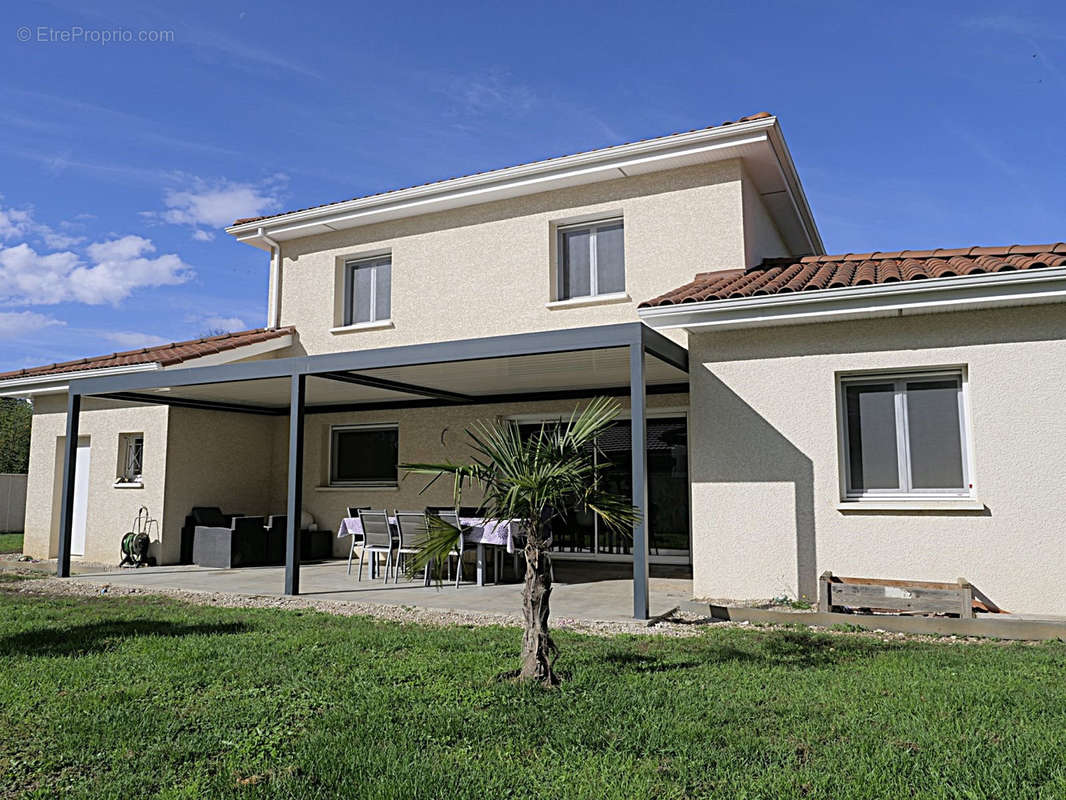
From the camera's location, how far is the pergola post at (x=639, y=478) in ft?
25.3

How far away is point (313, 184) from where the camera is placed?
22250mm

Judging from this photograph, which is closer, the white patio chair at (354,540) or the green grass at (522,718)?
the green grass at (522,718)

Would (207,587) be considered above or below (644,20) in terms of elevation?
below

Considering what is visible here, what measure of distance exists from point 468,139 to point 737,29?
603 cm

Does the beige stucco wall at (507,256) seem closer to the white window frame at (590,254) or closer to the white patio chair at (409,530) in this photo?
the white window frame at (590,254)

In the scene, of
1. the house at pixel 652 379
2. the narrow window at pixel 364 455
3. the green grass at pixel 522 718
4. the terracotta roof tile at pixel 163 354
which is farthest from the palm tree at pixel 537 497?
the narrow window at pixel 364 455

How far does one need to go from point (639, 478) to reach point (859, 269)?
424 centimetres

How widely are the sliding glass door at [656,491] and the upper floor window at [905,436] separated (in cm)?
403

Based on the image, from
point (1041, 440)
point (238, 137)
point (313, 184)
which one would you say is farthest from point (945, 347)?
point (313, 184)

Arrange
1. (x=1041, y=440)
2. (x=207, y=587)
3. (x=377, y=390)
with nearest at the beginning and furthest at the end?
(x=1041, y=440) < (x=207, y=587) < (x=377, y=390)

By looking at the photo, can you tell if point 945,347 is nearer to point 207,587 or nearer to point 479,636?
point 479,636

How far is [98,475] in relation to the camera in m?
14.8

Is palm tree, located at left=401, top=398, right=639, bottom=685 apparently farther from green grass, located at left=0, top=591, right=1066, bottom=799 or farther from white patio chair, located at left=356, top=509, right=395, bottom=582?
white patio chair, located at left=356, top=509, right=395, bottom=582

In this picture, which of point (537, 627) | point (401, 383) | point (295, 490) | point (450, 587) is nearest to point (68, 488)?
point (295, 490)
